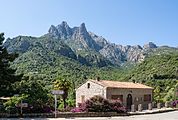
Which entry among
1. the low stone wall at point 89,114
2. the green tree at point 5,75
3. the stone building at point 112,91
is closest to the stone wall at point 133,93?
the stone building at point 112,91

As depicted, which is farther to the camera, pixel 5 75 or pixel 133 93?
pixel 133 93

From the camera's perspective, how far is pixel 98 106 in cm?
3406

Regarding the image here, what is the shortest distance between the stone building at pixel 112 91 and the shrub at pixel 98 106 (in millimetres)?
8146

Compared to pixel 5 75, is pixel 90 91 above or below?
below

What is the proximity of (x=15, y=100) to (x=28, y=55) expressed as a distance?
104 metres

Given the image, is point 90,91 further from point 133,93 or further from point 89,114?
point 89,114

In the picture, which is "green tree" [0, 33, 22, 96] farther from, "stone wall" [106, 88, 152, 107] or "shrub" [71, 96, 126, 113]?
"stone wall" [106, 88, 152, 107]

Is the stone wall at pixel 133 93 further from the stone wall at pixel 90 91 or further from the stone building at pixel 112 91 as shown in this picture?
the stone wall at pixel 90 91

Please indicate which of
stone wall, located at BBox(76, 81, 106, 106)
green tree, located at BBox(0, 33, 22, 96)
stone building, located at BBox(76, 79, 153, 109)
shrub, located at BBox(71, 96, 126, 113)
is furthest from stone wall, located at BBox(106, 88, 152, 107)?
green tree, located at BBox(0, 33, 22, 96)

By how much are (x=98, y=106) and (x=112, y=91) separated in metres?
11.0

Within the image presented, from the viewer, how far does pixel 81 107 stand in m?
33.8

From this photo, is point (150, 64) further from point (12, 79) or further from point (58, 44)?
point (12, 79)

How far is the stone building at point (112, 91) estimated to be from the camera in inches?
1747

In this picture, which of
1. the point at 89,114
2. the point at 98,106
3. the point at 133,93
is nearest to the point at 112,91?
the point at 133,93
